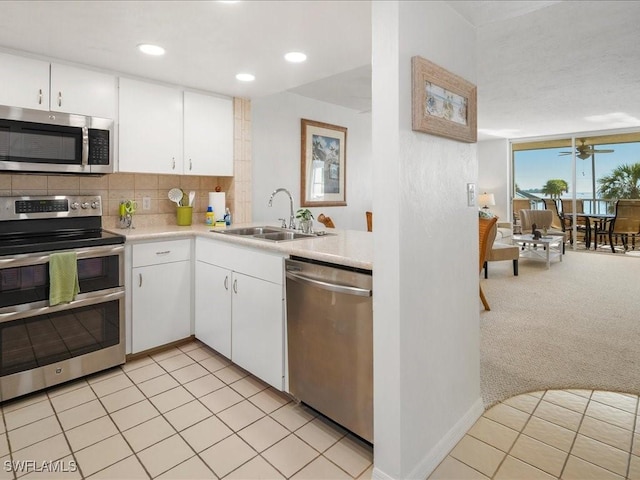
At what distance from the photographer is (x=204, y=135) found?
Answer: 129 inches

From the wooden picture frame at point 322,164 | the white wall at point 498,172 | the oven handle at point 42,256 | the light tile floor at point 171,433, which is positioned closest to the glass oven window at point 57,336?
the light tile floor at point 171,433

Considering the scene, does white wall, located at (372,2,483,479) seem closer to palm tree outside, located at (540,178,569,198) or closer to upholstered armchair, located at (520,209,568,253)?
upholstered armchair, located at (520,209,568,253)

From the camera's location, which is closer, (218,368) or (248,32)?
(248,32)

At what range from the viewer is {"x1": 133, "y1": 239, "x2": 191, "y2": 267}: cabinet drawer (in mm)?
2654

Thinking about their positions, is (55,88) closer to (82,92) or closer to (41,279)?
(82,92)

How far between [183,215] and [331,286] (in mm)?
2018

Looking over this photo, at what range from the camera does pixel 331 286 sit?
1.79m

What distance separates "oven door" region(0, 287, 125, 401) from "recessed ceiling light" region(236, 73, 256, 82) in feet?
5.89

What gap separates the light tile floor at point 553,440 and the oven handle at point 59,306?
85.2 inches

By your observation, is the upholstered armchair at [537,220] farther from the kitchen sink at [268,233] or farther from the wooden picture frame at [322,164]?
the kitchen sink at [268,233]

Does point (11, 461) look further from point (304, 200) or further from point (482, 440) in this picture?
point (304, 200)

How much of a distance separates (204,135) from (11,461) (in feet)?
8.24

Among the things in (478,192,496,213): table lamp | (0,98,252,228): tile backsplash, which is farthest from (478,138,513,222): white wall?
(0,98,252,228): tile backsplash

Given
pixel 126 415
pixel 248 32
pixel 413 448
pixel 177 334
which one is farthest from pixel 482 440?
pixel 248 32
